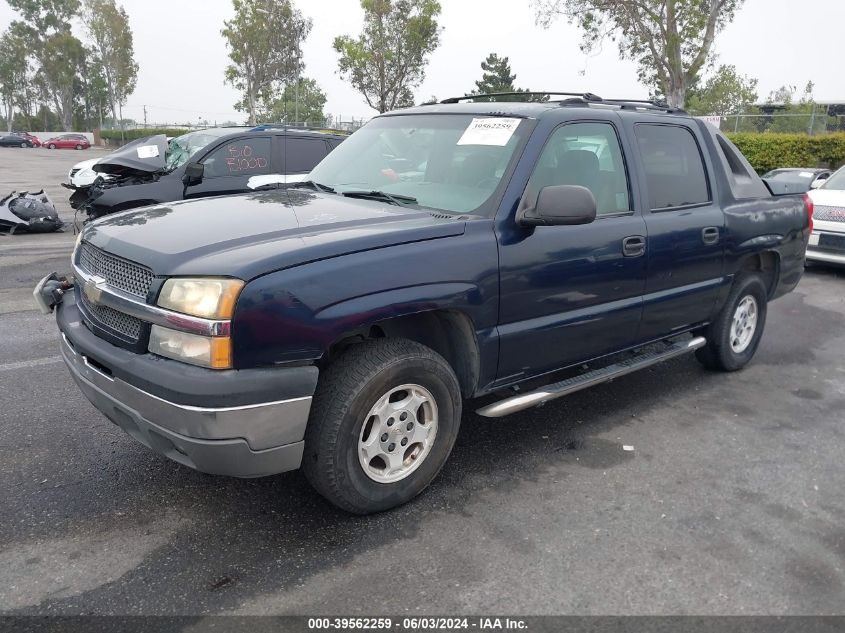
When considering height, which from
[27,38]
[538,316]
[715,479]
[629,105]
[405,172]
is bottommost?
[715,479]

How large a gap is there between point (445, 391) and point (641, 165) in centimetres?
195

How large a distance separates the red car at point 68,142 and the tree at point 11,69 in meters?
23.4

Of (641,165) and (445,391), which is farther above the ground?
(641,165)

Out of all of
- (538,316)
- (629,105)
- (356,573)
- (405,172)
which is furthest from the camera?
(629,105)

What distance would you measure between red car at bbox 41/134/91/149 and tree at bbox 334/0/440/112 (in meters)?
32.0

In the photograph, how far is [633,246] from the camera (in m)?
3.80

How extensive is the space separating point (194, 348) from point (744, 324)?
13.9 feet

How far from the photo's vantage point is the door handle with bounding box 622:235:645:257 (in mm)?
3752

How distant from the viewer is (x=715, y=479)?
3.51m

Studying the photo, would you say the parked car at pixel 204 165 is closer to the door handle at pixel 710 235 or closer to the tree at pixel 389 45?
the door handle at pixel 710 235

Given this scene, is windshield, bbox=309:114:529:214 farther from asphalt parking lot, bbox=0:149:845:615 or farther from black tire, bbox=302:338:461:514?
asphalt parking lot, bbox=0:149:845:615

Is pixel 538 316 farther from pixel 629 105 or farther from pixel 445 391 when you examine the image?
pixel 629 105

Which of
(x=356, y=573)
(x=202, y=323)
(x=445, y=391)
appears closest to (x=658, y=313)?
(x=445, y=391)

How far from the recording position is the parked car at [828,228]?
882 cm
